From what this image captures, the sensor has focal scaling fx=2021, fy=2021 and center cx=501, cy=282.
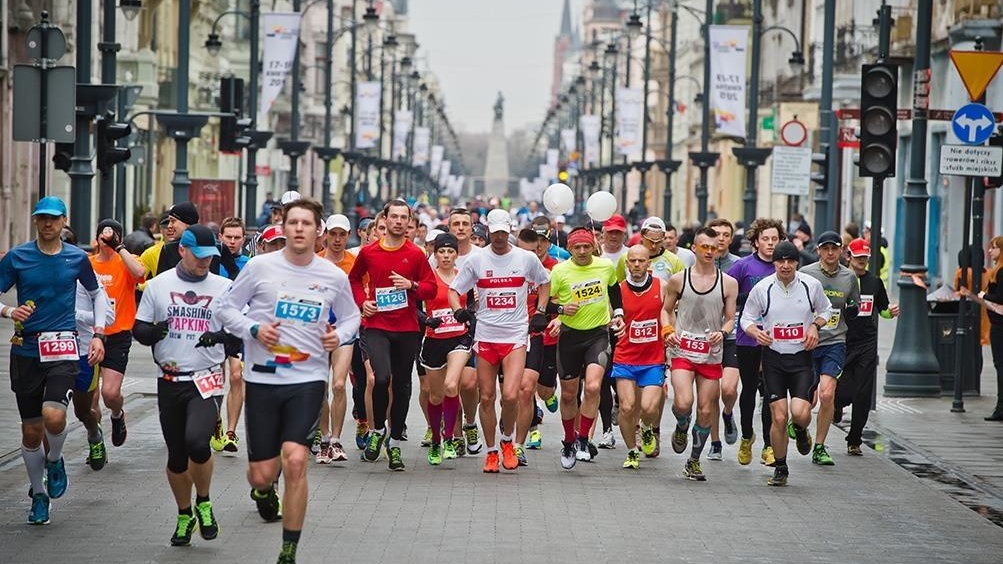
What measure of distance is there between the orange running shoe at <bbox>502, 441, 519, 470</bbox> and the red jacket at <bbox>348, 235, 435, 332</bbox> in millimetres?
1073

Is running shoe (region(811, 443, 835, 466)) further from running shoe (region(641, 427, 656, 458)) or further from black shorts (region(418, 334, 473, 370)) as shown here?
black shorts (region(418, 334, 473, 370))

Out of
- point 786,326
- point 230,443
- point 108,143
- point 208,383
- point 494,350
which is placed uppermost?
point 108,143

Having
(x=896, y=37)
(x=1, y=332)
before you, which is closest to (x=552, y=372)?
(x=1, y=332)

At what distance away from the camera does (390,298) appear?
1370 cm

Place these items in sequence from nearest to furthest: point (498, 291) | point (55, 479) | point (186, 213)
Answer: point (55, 479)
point (186, 213)
point (498, 291)

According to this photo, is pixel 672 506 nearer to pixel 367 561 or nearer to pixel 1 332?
pixel 367 561

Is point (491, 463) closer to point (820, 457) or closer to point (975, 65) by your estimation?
point (820, 457)

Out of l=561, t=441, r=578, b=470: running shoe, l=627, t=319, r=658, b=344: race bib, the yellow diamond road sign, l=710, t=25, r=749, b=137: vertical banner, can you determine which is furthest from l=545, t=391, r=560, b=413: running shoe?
l=710, t=25, r=749, b=137: vertical banner

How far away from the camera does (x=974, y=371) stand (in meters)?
20.6

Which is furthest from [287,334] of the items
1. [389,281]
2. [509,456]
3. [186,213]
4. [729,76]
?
[729,76]

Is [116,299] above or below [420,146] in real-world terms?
below

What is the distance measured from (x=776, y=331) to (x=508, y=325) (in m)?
1.82

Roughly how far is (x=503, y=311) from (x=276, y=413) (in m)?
4.49

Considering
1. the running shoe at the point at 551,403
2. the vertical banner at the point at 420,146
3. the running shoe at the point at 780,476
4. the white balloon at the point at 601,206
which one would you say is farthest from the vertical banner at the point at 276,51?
the vertical banner at the point at 420,146
